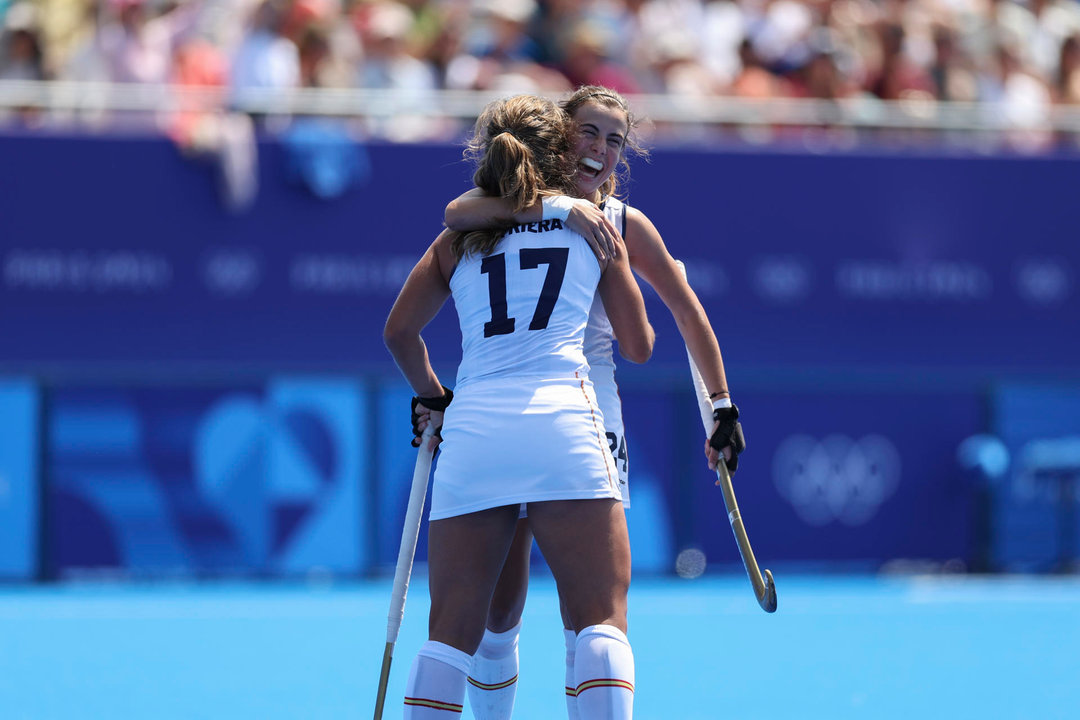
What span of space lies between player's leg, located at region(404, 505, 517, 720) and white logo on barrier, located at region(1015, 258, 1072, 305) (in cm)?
938

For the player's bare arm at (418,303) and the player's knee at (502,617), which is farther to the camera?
the player's knee at (502,617)

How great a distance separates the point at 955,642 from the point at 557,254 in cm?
483

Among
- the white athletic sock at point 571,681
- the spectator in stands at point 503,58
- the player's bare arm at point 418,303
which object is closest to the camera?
the player's bare arm at point 418,303

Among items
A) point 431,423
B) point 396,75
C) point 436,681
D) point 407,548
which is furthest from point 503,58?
point 436,681

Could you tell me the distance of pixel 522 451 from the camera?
3.51 m

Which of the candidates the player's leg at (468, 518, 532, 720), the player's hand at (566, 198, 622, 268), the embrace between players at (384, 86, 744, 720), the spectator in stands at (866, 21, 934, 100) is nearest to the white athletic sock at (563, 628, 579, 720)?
the player's leg at (468, 518, 532, 720)

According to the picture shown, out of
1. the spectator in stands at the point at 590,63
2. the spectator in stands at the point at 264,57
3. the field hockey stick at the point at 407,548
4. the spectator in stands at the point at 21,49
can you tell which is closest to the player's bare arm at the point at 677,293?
the field hockey stick at the point at 407,548

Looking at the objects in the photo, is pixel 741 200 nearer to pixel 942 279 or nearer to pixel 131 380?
pixel 942 279

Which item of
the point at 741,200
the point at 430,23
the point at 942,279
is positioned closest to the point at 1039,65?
the point at 942,279

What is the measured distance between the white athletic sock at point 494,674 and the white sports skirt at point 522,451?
0.71m

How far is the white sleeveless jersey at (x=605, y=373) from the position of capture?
4004 millimetres

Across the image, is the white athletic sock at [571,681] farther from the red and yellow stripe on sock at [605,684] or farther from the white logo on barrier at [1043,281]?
the white logo on barrier at [1043,281]

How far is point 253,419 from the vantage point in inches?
391

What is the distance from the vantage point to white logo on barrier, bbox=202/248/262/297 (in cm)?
1085
